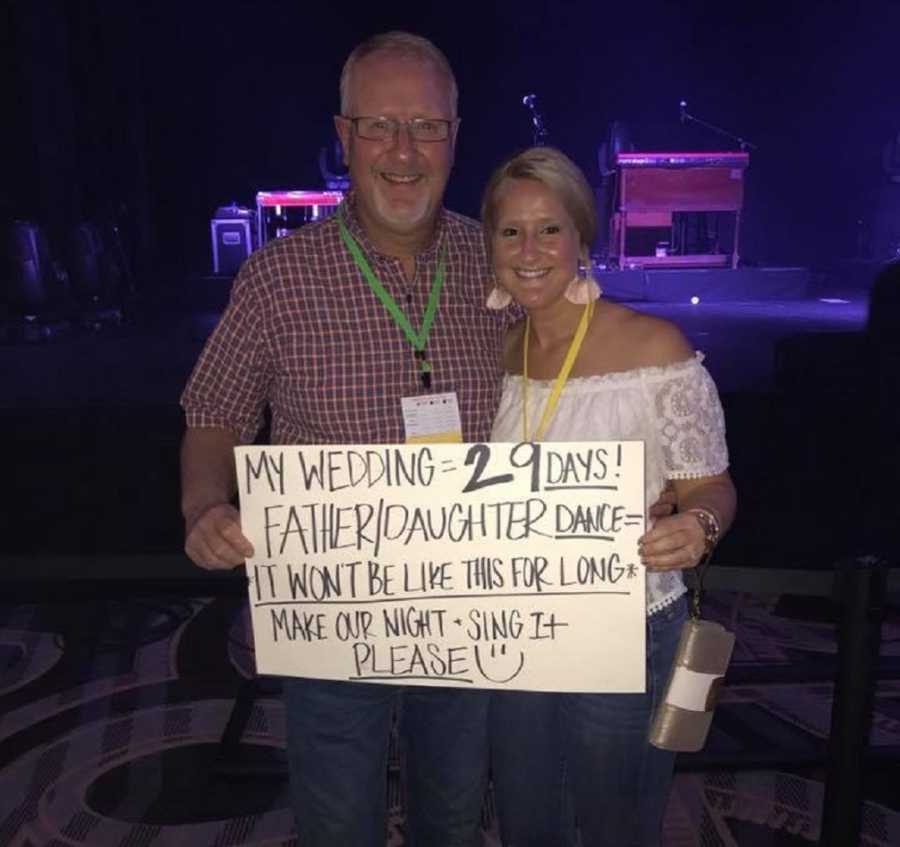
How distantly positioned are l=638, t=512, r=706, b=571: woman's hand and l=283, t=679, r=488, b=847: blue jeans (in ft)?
1.59

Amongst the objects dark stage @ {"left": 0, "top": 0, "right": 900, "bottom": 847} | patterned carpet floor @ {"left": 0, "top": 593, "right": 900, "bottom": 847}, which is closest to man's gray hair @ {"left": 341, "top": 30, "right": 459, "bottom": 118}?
dark stage @ {"left": 0, "top": 0, "right": 900, "bottom": 847}

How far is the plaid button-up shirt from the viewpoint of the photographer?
1.54 meters

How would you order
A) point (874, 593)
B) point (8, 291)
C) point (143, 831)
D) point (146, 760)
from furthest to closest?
point (8, 291) → point (146, 760) → point (143, 831) → point (874, 593)

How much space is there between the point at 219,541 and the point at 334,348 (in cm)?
40

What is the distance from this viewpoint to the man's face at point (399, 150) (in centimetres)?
152

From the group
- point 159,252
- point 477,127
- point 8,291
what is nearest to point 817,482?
point 8,291

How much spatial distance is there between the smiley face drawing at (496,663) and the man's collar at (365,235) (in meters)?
0.73

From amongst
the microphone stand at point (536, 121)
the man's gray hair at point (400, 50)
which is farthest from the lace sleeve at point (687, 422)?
the microphone stand at point (536, 121)

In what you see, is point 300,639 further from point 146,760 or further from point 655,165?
point 655,165

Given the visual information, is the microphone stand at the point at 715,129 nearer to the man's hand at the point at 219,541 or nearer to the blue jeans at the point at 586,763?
the blue jeans at the point at 586,763

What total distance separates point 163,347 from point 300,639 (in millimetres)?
6355

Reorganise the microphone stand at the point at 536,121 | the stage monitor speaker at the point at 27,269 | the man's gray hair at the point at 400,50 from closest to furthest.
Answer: the man's gray hair at the point at 400,50
the stage monitor speaker at the point at 27,269
the microphone stand at the point at 536,121

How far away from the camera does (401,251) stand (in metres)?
1.62

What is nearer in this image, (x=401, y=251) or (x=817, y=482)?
(x=401, y=251)
